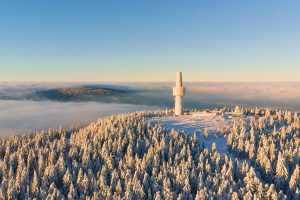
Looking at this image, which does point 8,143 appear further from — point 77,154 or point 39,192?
point 39,192

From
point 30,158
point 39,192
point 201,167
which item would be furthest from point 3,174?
point 201,167

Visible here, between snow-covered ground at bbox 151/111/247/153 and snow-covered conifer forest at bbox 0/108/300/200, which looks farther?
snow-covered ground at bbox 151/111/247/153

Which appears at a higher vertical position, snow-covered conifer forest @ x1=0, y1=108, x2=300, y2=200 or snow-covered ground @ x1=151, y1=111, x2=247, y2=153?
snow-covered ground @ x1=151, y1=111, x2=247, y2=153

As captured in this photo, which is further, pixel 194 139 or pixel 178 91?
pixel 178 91

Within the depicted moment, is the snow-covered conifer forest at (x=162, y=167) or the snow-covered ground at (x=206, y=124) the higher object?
the snow-covered ground at (x=206, y=124)

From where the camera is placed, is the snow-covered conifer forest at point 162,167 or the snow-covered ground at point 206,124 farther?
the snow-covered ground at point 206,124
